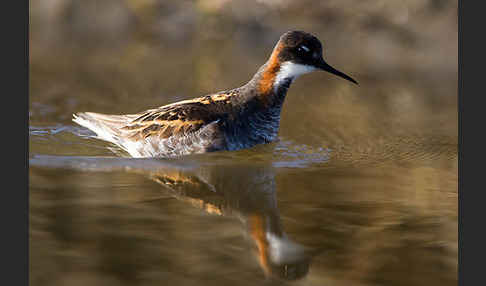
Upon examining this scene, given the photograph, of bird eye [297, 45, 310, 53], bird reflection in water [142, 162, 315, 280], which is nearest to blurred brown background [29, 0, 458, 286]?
bird reflection in water [142, 162, 315, 280]

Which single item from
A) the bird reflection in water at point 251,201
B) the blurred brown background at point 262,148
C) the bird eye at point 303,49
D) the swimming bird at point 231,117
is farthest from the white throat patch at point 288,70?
the bird reflection in water at point 251,201

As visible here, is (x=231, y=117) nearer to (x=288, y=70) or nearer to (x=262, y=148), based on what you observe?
(x=262, y=148)

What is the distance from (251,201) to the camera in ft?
19.9

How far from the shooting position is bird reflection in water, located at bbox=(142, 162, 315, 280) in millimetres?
4848

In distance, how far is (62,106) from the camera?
32.7 feet

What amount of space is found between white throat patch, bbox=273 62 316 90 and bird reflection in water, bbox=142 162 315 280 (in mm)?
1342

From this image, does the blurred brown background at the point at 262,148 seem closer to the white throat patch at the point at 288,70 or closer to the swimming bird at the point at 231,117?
the swimming bird at the point at 231,117

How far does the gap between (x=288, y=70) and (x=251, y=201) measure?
2.53 m

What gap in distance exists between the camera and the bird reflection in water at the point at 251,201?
485cm

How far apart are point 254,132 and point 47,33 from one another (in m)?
9.21

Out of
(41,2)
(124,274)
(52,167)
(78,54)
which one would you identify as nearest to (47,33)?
(41,2)

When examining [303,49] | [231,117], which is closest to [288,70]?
[303,49]

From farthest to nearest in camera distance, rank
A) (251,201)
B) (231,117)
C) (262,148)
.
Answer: (262,148) < (231,117) < (251,201)

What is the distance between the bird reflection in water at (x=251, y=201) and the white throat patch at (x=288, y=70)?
52.8 inches
